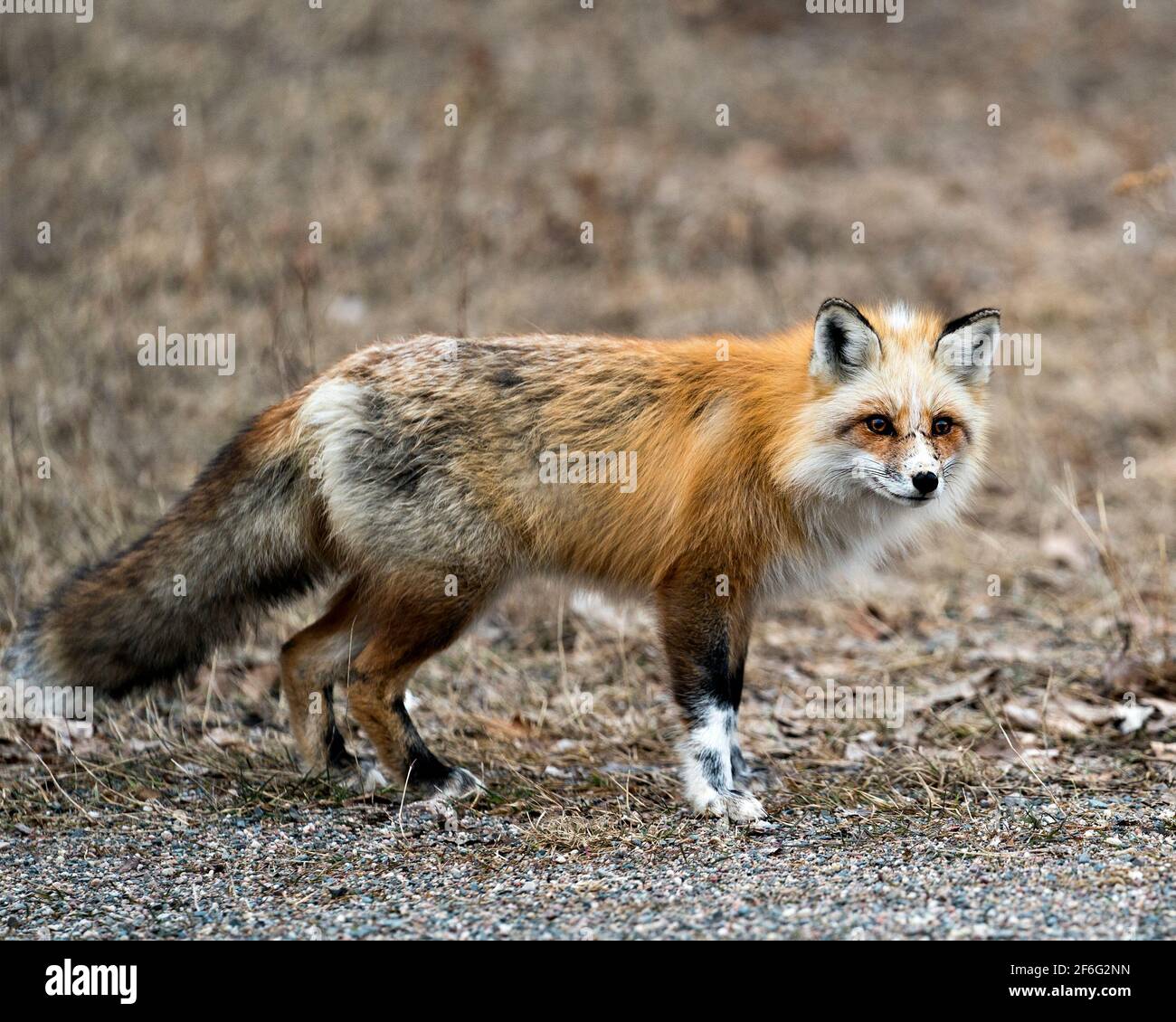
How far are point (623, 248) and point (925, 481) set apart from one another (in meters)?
9.30

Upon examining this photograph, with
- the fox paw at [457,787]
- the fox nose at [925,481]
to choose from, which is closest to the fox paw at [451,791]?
the fox paw at [457,787]

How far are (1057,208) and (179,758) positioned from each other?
41.5 ft

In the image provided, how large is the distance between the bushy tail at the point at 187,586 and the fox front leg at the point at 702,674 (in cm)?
159

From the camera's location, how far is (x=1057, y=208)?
15039 mm

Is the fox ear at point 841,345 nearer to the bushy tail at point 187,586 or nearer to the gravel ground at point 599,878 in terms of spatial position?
the gravel ground at point 599,878

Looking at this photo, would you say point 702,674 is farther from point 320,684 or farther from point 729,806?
point 320,684

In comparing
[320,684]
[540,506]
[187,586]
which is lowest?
[320,684]

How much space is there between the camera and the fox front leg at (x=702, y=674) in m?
5.32

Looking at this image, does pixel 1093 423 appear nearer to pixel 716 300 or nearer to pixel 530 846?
pixel 716 300

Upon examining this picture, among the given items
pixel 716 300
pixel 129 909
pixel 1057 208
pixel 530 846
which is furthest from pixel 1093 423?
pixel 129 909

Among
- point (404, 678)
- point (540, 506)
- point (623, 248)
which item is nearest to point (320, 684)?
point (404, 678)

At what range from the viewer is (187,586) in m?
5.46

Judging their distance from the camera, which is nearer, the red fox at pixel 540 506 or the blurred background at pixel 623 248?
the red fox at pixel 540 506

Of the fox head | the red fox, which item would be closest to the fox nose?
the fox head
